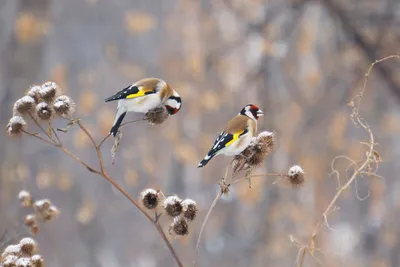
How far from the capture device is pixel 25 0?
3.50 metres

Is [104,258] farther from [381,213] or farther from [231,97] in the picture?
[381,213]

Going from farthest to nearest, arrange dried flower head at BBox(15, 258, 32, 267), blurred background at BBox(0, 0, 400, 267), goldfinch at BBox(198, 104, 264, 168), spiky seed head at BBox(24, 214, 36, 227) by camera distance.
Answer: blurred background at BBox(0, 0, 400, 267), spiky seed head at BBox(24, 214, 36, 227), goldfinch at BBox(198, 104, 264, 168), dried flower head at BBox(15, 258, 32, 267)

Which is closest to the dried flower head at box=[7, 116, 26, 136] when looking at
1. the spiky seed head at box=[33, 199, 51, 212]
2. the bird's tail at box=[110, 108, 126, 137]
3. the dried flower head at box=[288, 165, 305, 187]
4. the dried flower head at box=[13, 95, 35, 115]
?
the dried flower head at box=[13, 95, 35, 115]

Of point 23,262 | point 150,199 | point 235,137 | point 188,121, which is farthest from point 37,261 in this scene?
point 188,121

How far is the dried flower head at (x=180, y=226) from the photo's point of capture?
732 millimetres

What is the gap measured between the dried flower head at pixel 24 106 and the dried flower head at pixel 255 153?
0.26 metres

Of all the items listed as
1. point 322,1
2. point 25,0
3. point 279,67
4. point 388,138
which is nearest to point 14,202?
point 25,0

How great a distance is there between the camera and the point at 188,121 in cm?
539

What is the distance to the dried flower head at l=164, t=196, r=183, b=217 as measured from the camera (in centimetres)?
74

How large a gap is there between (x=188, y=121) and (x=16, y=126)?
15.2 ft

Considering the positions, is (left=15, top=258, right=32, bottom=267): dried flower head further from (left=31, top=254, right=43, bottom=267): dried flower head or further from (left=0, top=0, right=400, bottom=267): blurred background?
(left=0, top=0, right=400, bottom=267): blurred background

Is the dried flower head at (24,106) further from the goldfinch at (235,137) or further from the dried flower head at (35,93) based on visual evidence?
the goldfinch at (235,137)

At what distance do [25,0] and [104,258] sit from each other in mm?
1878

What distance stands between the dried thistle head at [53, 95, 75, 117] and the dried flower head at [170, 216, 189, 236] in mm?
185
